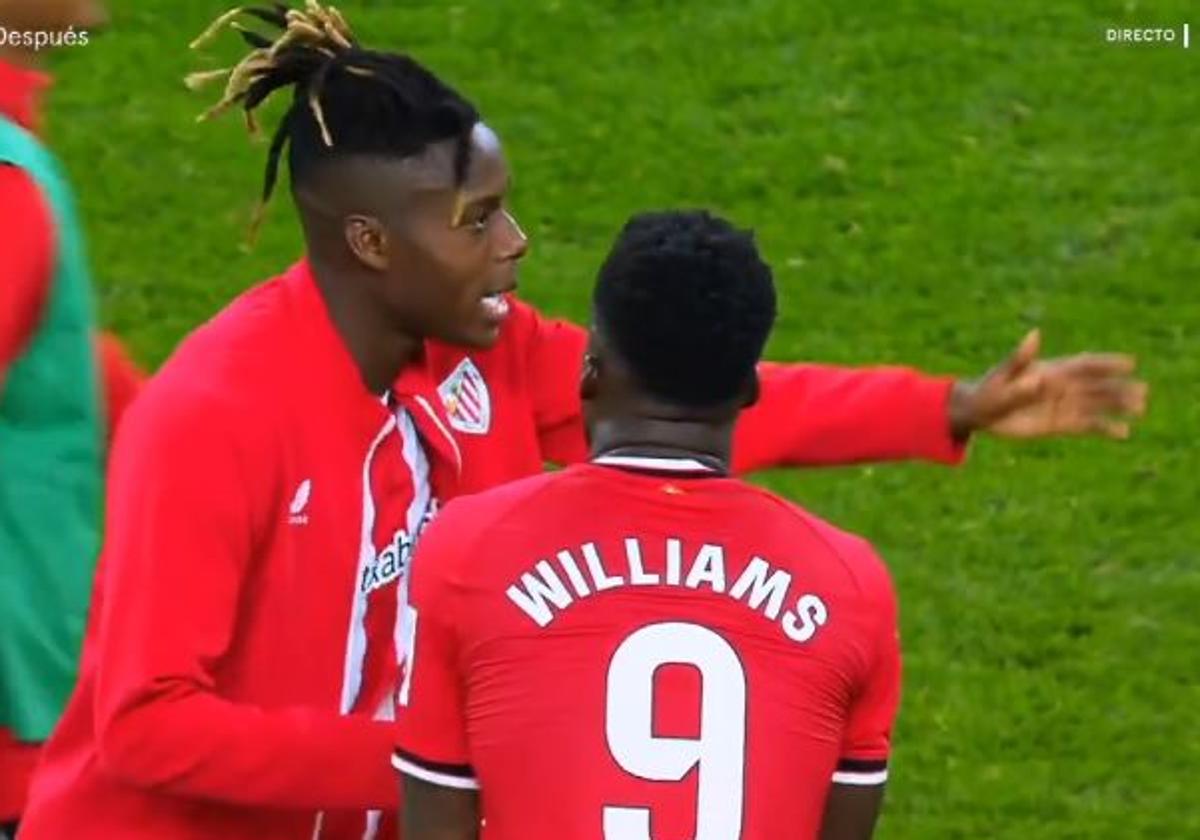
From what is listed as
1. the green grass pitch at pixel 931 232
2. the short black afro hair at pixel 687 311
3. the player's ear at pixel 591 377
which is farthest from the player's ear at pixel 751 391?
the green grass pitch at pixel 931 232

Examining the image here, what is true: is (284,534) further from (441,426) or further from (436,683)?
(436,683)

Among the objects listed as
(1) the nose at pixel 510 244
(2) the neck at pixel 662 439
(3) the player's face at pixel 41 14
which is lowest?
(2) the neck at pixel 662 439

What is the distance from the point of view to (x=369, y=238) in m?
4.05

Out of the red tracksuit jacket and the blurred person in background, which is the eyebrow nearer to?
the red tracksuit jacket

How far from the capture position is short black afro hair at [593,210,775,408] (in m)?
3.47

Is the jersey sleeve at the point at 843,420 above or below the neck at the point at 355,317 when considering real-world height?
below

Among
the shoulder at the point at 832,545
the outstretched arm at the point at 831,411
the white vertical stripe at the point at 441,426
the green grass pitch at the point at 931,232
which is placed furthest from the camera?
the green grass pitch at the point at 931,232

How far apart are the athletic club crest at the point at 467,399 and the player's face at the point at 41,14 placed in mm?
786

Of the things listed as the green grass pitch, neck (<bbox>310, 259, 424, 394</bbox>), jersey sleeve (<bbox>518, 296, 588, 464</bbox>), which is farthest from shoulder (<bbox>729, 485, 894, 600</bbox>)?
→ the green grass pitch

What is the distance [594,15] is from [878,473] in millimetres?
2739

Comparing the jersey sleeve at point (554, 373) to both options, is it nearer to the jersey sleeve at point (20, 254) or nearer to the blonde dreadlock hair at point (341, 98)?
the blonde dreadlock hair at point (341, 98)

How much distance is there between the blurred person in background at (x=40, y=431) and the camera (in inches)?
161

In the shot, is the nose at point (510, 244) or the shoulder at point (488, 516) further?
the nose at point (510, 244)

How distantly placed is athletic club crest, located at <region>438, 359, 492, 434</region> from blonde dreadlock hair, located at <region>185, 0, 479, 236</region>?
14.6 inches
